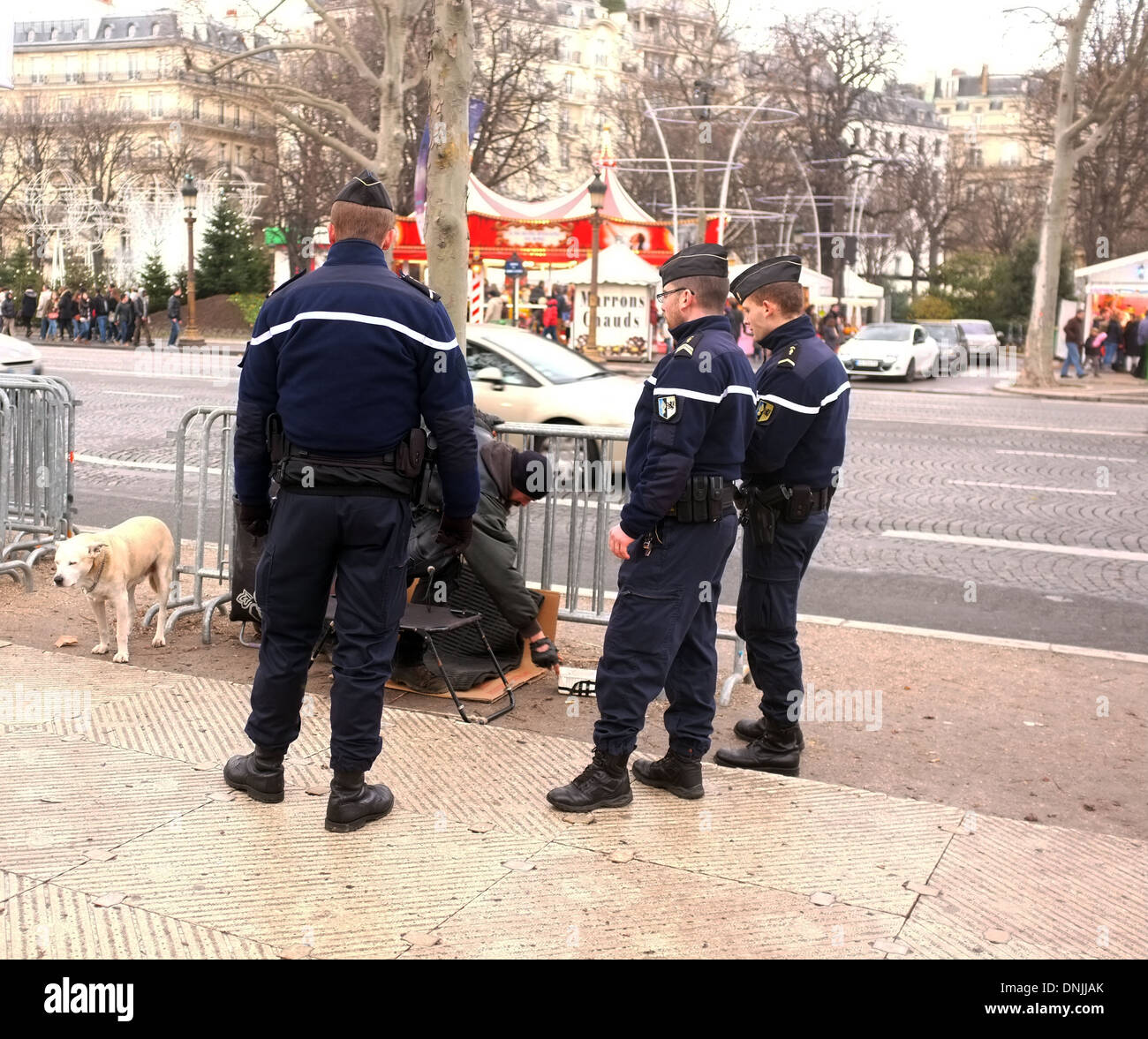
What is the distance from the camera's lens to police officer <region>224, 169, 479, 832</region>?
13.6 ft

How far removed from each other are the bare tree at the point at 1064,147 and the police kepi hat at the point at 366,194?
2565 cm

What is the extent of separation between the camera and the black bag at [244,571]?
6.38m

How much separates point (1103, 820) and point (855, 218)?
6053 centimetres

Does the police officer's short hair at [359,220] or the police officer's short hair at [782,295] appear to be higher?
the police officer's short hair at [359,220]

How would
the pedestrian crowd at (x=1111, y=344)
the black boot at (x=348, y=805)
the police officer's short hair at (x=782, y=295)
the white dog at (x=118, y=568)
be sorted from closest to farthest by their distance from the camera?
1. the black boot at (x=348, y=805)
2. the police officer's short hair at (x=782, y=295)
3. the white dog at (x=118, y=568)
4. the pedestrian crowd at (x=1111, y=344)

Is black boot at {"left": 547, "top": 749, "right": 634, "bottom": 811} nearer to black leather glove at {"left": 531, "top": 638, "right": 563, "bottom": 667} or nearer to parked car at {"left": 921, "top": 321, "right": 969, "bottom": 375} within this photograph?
black leather glove at {"left": 531, "top": 638, "right": 563, "bottom": 667}

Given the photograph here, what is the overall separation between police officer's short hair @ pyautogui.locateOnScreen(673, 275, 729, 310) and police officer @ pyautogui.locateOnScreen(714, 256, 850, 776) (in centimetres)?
51

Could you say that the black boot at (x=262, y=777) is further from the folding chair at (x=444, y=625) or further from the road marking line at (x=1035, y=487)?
the road marking line at (x=1035, y=487)

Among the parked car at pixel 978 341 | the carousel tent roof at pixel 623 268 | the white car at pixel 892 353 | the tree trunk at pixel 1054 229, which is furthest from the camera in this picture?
the parked car at pixel 978 341

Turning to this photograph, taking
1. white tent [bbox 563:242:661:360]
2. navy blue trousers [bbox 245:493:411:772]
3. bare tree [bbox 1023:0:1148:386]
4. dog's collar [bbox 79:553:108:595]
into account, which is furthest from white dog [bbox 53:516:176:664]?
white tent [bbox 563:242:661:360]

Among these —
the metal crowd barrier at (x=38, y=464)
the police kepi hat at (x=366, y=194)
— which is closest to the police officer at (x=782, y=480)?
the police kepi hat at (x=366, y=194)

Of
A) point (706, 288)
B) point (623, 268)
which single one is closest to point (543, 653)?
point (706, 288)

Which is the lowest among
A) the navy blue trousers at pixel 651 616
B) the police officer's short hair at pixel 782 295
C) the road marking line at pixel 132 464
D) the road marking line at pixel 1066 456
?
the road marking line at pixel 132 464

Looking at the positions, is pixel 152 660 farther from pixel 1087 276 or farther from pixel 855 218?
pixel 855 218
